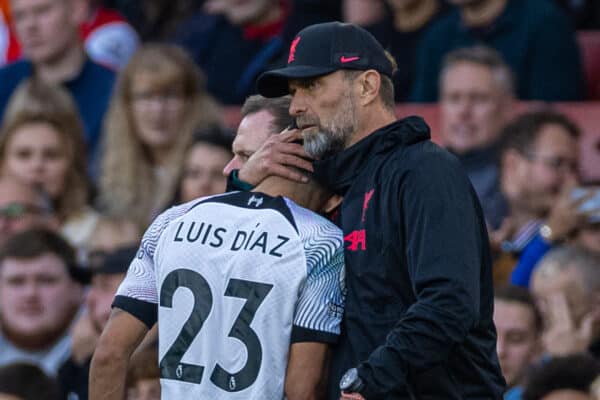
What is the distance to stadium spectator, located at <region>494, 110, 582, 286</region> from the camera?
723cm

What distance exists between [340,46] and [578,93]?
13.8 feet

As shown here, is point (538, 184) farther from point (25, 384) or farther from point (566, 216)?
point (25, 384)

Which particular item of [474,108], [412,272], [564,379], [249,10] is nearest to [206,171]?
[474,108]

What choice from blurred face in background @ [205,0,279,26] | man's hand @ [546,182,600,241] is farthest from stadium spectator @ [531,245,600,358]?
blurred face in background @ [205,0,279,26]

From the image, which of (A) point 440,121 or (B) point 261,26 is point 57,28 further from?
(A) point 440,121

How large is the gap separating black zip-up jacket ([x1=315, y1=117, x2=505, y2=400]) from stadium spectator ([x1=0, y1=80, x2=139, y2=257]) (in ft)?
13.9

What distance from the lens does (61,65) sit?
31.1ft

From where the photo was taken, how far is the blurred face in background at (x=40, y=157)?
8.64 metres

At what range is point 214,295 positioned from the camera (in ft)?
14.4

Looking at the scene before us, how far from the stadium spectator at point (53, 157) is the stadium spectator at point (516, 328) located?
2696 mm

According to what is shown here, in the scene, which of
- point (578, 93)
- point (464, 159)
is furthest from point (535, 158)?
point (578, 93)

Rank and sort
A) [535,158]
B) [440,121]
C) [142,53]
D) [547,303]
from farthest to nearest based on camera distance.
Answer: [142,53]
[440,121]
[535,158]
[547,303]

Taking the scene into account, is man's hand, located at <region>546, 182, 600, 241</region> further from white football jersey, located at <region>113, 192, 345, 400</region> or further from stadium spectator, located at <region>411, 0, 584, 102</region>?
white football jersey, located at <region>113, 192, 345, 400</region>

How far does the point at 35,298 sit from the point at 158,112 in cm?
132
